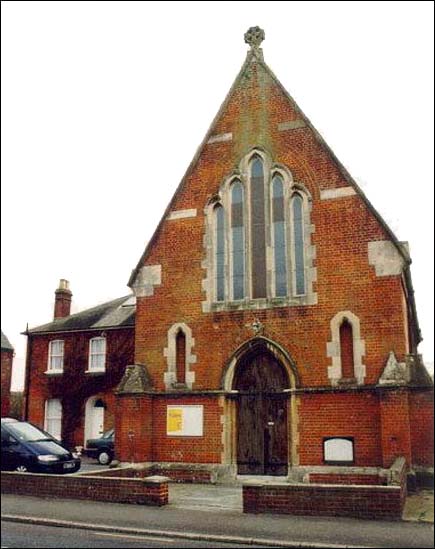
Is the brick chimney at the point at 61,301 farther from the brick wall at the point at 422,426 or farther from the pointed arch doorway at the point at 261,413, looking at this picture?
the brick wall at the point at 422,426

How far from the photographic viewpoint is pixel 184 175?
19.1 meters

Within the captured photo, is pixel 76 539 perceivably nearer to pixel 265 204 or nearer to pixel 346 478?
pixel 346 478

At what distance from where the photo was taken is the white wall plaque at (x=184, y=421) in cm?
1709

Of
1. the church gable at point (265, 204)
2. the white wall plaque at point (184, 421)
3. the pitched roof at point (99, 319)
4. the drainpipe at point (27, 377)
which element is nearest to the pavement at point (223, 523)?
the white wall plaque at point (184, 421)

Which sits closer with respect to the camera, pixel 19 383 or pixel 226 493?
pixel 226 493

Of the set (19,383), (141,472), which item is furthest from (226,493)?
(19,383)

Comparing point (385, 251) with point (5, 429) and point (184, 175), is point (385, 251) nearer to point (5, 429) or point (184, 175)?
point (184, 175)

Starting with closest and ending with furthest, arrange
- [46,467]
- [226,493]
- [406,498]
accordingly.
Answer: [406,498] < [226,493] < [46,467]

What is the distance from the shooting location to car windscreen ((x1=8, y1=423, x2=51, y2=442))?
1686 cm

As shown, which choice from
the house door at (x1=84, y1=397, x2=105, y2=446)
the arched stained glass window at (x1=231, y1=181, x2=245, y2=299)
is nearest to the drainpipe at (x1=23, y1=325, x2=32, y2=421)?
the house door at (x1=84, y1=397, x2=105, y2=446)

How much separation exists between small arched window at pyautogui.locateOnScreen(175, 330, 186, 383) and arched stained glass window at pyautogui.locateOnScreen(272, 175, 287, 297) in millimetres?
3138

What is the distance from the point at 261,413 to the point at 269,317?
269 cm

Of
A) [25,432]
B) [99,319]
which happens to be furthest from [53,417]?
[25,432]

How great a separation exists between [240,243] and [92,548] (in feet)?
35.4
